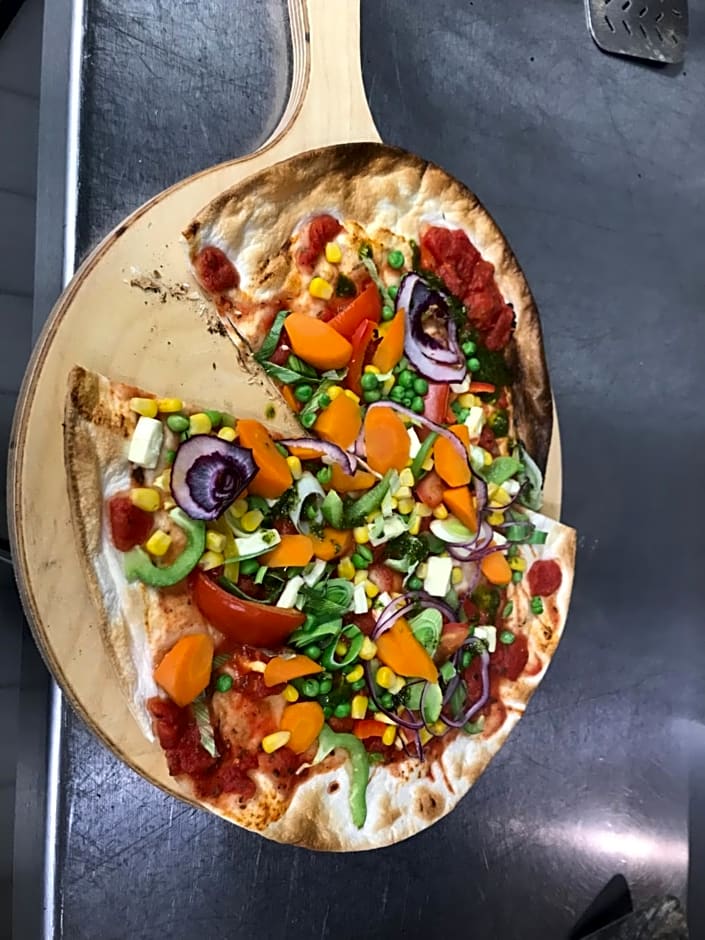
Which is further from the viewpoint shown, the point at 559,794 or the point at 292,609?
the point at 559,794

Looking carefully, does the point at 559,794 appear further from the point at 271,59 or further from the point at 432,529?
the point at 271,59

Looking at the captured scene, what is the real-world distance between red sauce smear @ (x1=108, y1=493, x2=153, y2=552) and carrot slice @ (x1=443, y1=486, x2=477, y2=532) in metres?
0.83

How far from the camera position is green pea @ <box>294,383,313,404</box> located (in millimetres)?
1941

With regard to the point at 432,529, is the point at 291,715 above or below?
below

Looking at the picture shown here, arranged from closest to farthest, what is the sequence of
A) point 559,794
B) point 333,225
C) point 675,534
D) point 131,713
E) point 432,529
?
point 131,713 → point 333,225 → point 432,529 → point 559,794 → point 675,534

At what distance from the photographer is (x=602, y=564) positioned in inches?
111

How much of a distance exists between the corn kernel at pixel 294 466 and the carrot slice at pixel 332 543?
155 mm

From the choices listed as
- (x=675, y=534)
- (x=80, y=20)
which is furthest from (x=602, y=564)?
(x=80, y=20)

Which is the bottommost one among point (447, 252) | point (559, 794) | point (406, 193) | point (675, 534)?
point (559, 794)

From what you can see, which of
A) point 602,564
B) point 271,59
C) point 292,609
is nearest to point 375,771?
point 292,609

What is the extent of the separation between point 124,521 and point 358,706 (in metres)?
0.79

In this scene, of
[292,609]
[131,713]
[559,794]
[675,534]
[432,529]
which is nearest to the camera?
[131,713]

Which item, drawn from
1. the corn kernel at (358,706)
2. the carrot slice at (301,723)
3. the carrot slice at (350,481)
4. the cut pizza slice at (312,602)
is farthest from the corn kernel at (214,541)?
the corn kernel at (358,706)

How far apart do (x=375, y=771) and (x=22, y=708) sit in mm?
884
